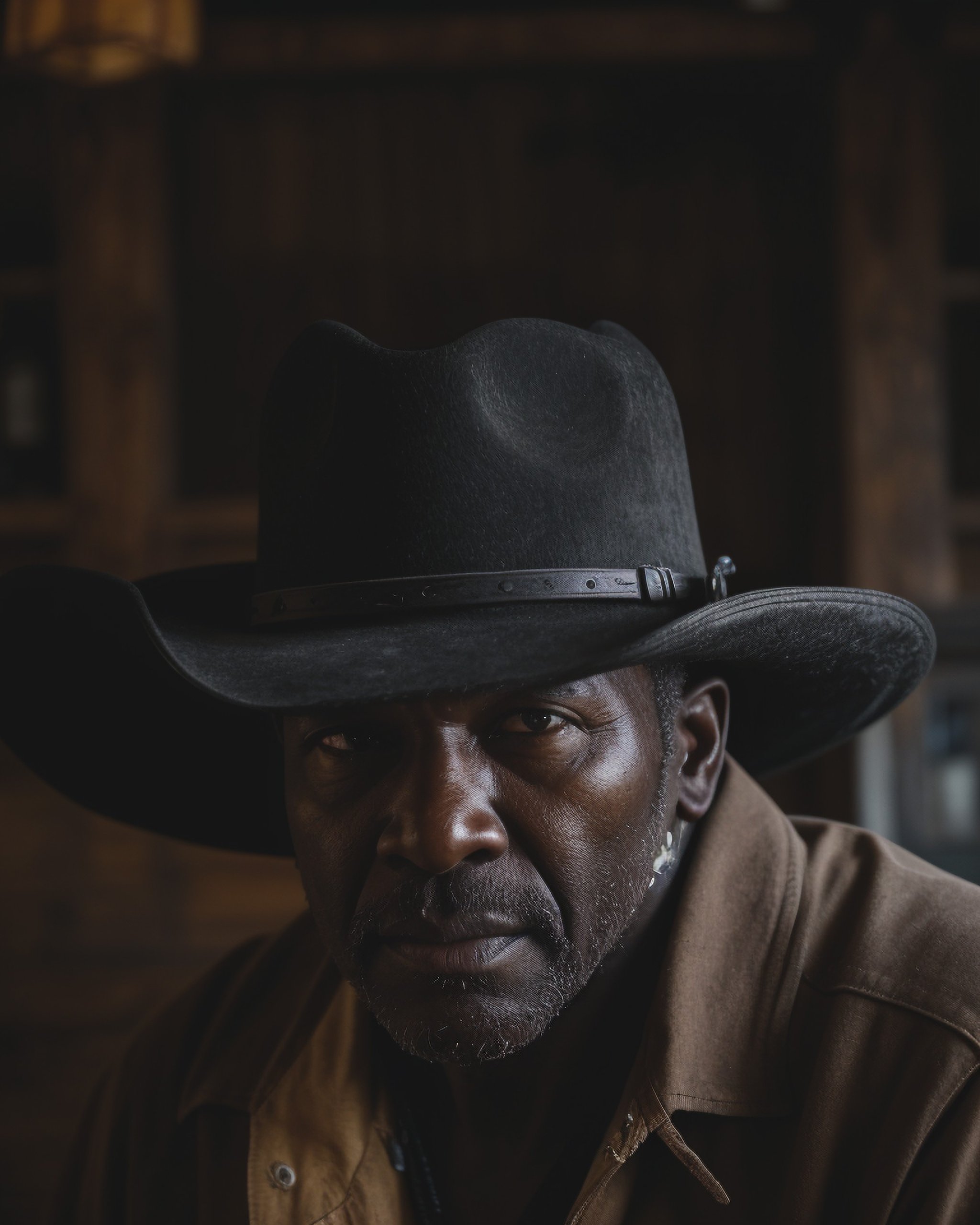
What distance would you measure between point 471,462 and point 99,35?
1516 millimetres

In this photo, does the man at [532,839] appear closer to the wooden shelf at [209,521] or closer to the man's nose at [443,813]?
the man's nose at [443,813]

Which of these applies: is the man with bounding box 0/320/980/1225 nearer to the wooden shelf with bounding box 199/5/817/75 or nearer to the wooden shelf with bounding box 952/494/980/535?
the wooden shelf with bounding box 952/494/980/535

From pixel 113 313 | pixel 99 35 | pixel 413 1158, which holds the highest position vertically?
pixel 99 35

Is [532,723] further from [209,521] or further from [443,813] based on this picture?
[209,521]

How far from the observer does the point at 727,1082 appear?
1.11m

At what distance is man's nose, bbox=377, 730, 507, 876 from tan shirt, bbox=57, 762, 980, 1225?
0.87ft

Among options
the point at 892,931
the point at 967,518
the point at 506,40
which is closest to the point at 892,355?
the point at 967,518

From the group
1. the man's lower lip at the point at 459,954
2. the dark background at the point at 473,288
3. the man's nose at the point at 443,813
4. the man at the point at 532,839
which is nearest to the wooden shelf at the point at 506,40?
the dark background at the point at 473,288

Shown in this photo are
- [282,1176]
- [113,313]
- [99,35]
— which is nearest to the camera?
[282,1176]

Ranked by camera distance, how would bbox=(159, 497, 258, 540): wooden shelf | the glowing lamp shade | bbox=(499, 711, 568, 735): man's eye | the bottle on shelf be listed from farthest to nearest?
1. the bottle on shelf
2. bbox=(159, 497, 258, 540): wooden shelf
3. the glowing lamp shade
4. bbox=(499, 711, 568, 735): man's eye

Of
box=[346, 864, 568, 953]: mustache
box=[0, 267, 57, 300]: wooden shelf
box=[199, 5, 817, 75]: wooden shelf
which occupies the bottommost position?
box=[346, 864, 568, 953]: mustache

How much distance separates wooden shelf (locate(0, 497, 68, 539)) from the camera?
3299mm

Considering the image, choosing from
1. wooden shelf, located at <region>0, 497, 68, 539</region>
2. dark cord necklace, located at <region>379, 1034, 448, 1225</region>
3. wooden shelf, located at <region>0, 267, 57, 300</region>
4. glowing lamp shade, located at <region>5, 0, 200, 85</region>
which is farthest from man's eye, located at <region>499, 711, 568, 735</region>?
wooden shelf, located at <region>0, 267, 57, 300</region>

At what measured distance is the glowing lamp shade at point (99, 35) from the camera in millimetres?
2170
